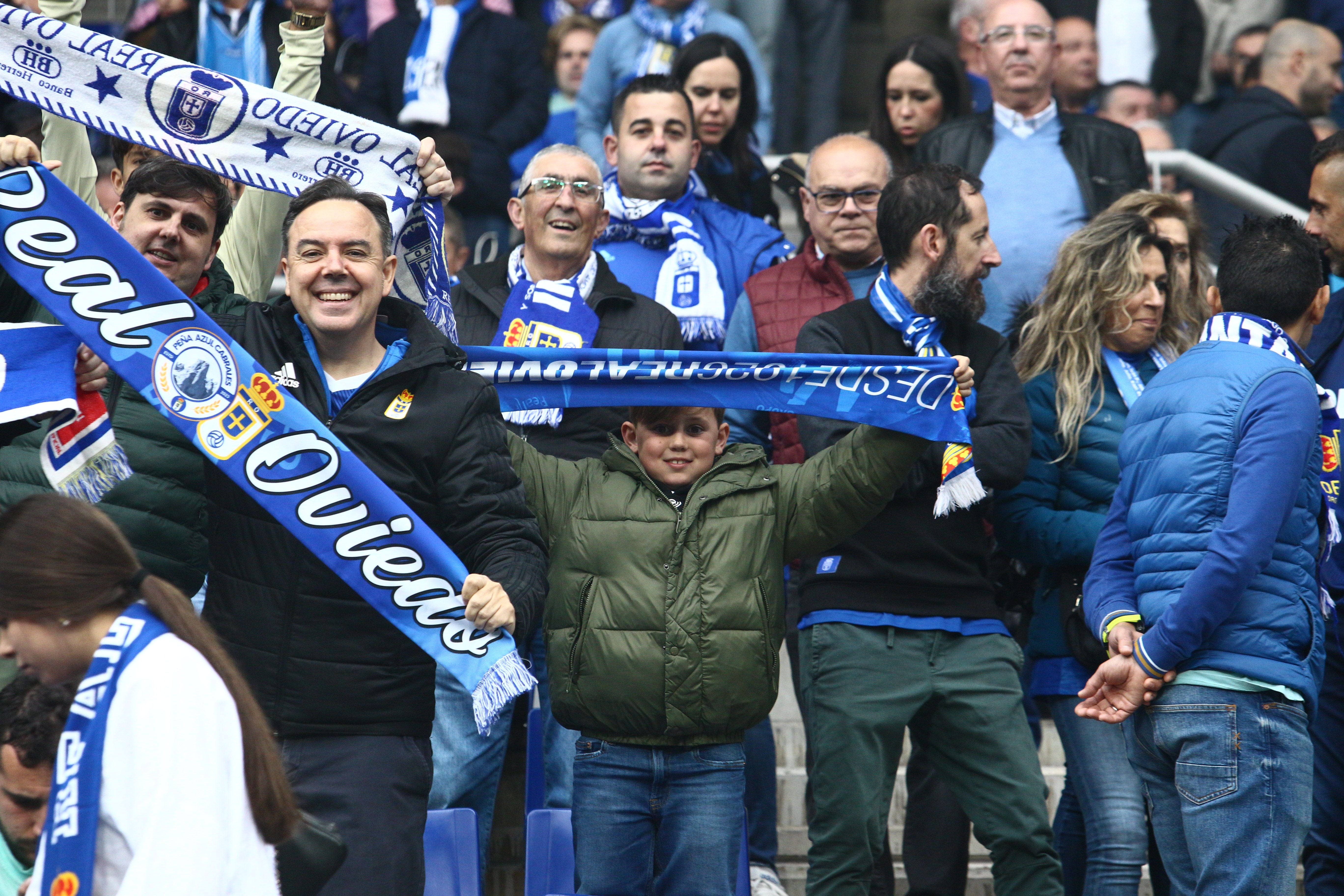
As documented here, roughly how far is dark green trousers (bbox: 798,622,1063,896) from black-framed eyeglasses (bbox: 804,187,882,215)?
177 cm

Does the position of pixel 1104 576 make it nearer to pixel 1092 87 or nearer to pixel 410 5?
pixel 1092 87

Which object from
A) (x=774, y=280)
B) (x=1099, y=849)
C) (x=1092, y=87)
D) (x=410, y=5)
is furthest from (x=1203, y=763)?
(x=410, y=5)

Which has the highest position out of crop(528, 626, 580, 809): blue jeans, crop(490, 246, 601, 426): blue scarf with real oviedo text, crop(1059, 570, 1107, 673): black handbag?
crop(490, 246, 601, 426): blue scarf with real oviedo text

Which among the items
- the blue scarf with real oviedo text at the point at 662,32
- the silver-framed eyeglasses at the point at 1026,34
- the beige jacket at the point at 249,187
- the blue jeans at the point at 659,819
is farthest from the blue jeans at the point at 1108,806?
the blue scarf with real oviedo text at the point at 662,32

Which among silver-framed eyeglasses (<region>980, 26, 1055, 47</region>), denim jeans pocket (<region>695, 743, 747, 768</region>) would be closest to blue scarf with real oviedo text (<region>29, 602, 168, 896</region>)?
denim jeans pocket (<region>695, 743, 747, 768</region>)

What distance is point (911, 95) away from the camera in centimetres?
717

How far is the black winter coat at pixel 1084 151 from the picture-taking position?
267 inches

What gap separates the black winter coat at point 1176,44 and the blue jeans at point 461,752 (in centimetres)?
641

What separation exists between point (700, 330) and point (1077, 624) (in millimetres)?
1937

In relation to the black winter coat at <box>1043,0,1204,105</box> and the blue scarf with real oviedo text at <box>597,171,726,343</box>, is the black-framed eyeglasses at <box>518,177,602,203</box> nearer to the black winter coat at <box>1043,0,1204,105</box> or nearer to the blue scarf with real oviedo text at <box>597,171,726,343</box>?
the blue scarf with real oviedo text at <box>597,171,726,343</box>

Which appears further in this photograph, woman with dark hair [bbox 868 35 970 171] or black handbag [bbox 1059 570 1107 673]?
woman with dark hair [bbox 868 35 970 171]

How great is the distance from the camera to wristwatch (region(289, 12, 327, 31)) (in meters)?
5.01

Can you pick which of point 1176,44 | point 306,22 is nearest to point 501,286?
point 306,22

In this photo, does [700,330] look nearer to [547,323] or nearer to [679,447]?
[547,323]
